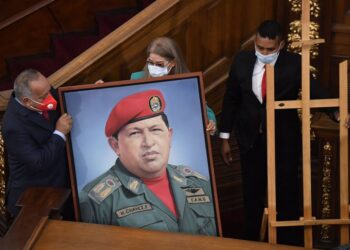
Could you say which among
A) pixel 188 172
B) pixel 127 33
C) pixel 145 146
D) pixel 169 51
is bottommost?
pixel 188 172

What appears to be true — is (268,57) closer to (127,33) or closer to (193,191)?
(193,191)

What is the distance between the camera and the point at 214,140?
4867mm

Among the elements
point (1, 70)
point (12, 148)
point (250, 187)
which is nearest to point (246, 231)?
point (250, 187)

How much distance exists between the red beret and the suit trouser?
63 centimetres

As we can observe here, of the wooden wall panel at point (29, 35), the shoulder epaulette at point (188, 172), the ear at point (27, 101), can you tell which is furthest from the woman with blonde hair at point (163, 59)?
the wooden wall panel at point (29, 35)

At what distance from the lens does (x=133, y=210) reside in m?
3.73

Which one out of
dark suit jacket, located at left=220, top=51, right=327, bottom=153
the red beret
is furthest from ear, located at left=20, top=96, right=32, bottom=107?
dark suit jacket, located at left=220, top=51, right=327, bottom=153

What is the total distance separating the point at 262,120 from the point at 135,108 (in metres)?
0.68

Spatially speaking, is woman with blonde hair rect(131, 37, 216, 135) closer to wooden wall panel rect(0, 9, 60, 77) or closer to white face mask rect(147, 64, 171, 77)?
white face mask rect(147, 64, 171, 77)

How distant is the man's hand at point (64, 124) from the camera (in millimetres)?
3668

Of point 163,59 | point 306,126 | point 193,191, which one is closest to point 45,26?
point 163,59

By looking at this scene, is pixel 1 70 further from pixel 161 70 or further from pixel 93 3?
pixel 161 70

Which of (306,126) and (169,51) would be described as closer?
(306,126)

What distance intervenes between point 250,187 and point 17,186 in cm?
127
